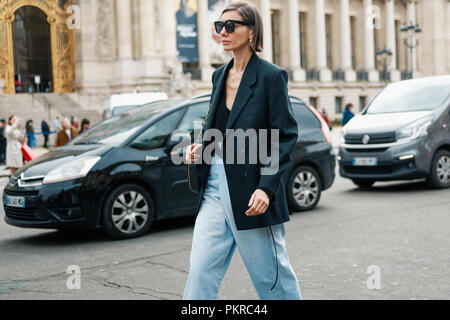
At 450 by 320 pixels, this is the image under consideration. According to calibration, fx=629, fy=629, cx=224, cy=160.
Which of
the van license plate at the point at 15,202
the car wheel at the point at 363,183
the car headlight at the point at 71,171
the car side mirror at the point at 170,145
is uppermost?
the car side mirror at the point at 170,145

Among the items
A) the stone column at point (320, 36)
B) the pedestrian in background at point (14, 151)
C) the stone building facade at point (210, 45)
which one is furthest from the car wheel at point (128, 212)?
the stone column at point (320, 36)

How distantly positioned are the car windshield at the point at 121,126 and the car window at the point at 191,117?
0.28m

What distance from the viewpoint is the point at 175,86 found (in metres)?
37.0

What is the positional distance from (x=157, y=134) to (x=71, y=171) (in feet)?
4.24

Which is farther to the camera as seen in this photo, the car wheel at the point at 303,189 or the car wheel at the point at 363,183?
the car wheel at the point at 363,183

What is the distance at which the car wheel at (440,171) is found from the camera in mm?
11227

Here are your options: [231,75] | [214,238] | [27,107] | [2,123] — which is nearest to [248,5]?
[231,75]

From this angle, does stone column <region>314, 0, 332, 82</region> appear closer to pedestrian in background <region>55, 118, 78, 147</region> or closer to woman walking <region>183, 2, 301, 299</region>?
pedestrian in background <region>55, 118, 78, 147</region>

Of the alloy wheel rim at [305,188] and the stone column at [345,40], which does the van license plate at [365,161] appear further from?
the stone column at [345,40]

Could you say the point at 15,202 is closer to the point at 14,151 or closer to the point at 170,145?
the point at 170,145

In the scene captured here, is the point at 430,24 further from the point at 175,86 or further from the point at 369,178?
the point at 369,178

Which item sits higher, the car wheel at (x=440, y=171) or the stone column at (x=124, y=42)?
the stone column at (x=124, y=42)
